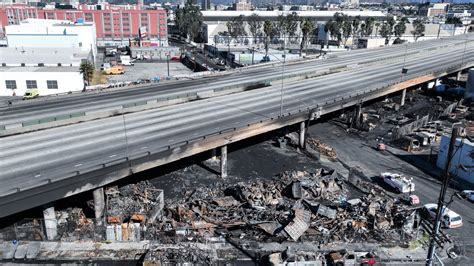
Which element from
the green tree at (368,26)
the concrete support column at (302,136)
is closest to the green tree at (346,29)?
the green tree at (368,26)

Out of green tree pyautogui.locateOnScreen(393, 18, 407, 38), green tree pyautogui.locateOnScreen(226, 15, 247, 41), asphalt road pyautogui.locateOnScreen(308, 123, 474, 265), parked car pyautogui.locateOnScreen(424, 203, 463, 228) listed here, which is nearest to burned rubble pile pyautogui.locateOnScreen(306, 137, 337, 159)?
asphalt road pyautogui.locateOnScreen(308, 123, 474, 265)

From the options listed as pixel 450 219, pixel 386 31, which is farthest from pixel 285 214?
pixel 386 31

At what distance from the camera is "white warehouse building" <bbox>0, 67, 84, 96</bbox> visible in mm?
80000

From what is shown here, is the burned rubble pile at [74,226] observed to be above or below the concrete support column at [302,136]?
below

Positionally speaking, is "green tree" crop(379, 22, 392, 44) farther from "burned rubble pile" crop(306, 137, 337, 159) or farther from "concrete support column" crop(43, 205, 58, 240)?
"concrete support column" crop(43, 205, 58, 240)

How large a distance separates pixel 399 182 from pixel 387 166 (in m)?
6.81

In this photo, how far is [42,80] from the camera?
8056 cm

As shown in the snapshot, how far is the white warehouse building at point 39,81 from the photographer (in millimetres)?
80000

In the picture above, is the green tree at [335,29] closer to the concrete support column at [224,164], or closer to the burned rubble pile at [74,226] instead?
the concrete support column at [224,164]

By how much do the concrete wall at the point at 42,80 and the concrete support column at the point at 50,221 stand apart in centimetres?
5565

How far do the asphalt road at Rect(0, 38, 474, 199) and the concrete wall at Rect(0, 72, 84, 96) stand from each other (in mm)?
39725

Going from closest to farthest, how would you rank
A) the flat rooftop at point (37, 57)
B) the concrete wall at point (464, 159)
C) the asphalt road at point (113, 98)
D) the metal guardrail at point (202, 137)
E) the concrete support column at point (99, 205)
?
the metal guardrail at point (202, 137), the concrete support column at point (99, 205), the concrete wall at point (464, 159), the asphalt road at point (113, 98), the flat rooftop at point (37, 57)

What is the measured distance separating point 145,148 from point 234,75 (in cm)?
4593

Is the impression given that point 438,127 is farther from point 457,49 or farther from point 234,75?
point 457,49
